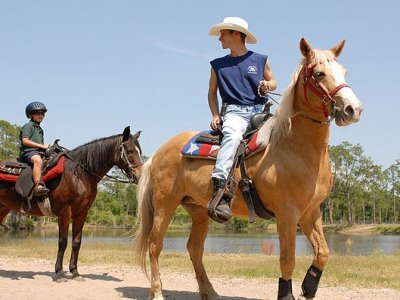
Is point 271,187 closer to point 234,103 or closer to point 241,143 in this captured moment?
point 241,143

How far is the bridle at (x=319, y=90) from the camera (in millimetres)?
4833

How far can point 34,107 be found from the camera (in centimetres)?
943

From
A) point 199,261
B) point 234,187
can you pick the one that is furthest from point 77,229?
point 234,187

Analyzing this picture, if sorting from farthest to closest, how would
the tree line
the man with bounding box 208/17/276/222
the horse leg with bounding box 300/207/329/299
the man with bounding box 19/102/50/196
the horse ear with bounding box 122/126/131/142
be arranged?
the tree line, the horse ear with bounding box 122/126/131/142, the man with bounding box 19/102/50/196, the man with bounding box 208/17/276/222, the horse leg with bounding box 300/207/329/299

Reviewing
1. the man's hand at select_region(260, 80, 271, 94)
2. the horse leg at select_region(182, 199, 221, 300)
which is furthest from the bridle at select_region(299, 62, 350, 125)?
the horse leg at select_region(182, 199, 221, 300)

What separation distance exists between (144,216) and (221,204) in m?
2.05

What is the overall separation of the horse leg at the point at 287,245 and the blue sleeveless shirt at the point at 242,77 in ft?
5.31

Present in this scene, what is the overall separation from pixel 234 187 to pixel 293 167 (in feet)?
2.58

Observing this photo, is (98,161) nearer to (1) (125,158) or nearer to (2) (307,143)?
(1) (125,158)

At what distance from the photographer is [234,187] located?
5770mm

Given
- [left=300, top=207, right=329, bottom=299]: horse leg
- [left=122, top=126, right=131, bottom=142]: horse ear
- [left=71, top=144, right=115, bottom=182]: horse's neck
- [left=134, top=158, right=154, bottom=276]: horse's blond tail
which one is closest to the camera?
[left=300, top=207, right=329, bottom=299]: horse leg

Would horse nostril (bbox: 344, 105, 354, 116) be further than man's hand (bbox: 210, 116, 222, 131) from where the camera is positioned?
No

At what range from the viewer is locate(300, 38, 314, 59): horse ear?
521 cm

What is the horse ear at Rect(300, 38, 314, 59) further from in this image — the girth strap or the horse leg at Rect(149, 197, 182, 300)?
the horse leg at Rect(149, 197, 182, 300)
